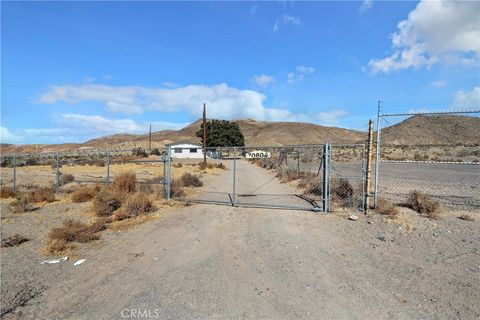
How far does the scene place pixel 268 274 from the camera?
6.13m

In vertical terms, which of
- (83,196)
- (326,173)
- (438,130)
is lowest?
(83,196)

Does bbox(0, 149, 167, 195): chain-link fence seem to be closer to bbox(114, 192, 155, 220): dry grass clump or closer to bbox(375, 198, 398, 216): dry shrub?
bbox(114, 192, 155, 220): dry grass clump

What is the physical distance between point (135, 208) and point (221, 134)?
247 feet

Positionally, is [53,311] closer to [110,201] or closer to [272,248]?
[272,248]

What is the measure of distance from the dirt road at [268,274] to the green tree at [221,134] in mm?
76115

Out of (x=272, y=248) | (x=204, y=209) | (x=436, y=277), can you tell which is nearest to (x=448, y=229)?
(x=436, y=277)

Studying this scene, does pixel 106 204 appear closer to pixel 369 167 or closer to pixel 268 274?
pixel 268 274

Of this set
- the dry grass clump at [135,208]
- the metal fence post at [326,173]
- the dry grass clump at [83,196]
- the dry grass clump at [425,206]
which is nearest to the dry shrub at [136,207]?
the dry grass clump at [135,208]

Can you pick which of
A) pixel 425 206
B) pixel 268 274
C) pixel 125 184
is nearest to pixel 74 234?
pixel 268 274

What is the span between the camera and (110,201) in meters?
12.2

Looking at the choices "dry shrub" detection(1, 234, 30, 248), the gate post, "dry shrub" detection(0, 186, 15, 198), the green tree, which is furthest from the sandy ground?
the green tree

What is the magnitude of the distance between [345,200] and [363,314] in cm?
785

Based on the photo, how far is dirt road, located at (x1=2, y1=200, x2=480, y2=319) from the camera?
4.89 meters

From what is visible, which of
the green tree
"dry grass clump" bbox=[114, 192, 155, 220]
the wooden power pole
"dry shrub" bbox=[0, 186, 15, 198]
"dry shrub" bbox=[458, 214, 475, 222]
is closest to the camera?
"dry shrub" bbox=[458, 214, 475, 222]
